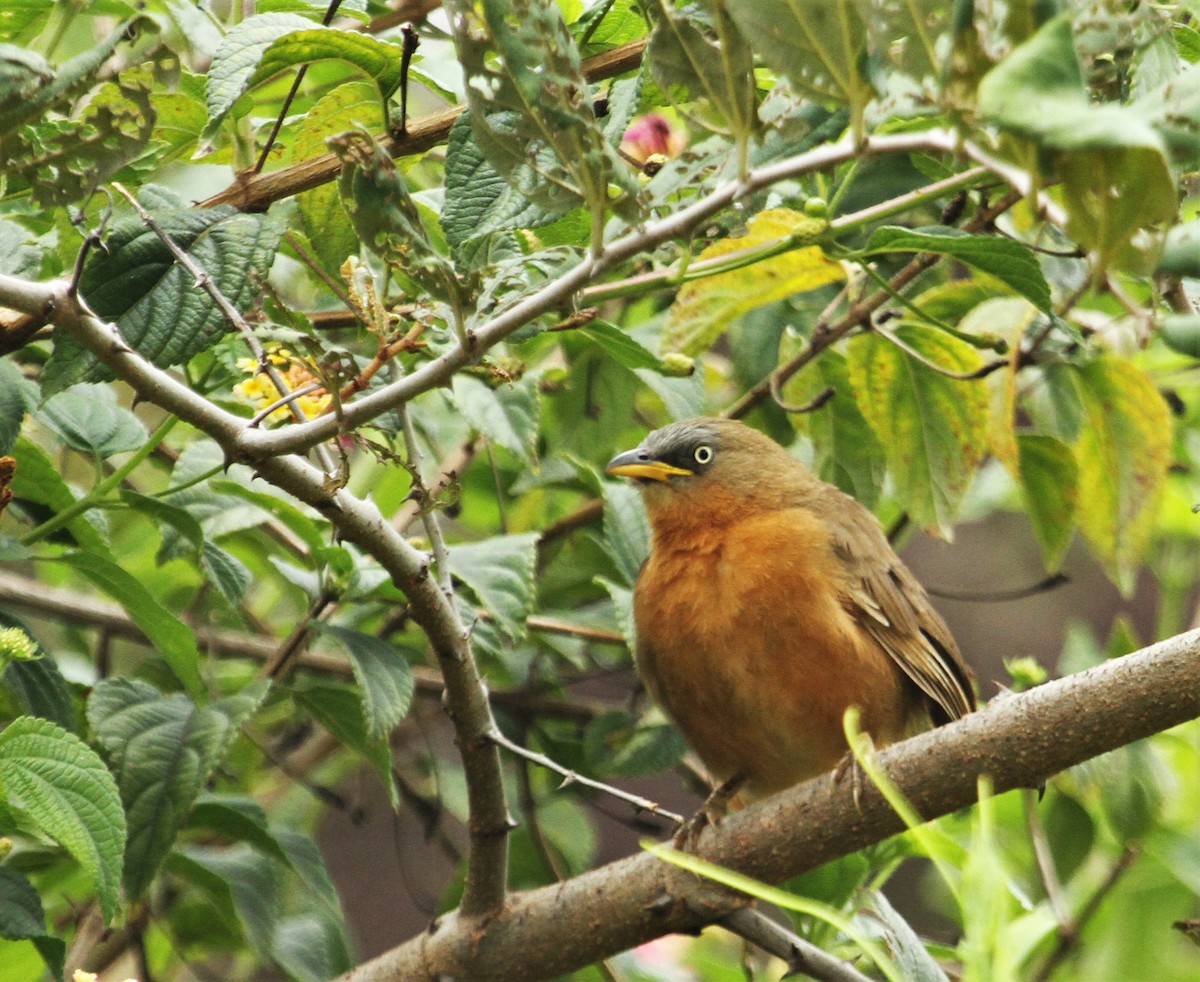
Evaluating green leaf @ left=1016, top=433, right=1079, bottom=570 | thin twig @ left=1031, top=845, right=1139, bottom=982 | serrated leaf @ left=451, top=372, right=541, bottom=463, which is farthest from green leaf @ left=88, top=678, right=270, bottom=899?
thin twig @ left=1031, top=845, right=1139, bottom=982

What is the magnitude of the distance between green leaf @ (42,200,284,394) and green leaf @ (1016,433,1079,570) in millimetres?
1905

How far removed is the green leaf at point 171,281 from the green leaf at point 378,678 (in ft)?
2.75

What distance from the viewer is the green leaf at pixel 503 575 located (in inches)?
124

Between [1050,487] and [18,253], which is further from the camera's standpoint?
[1050,487]

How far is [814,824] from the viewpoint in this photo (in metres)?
2.64

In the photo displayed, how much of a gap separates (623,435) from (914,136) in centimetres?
273

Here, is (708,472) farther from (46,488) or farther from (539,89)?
(539,89)

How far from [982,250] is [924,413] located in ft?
3.30

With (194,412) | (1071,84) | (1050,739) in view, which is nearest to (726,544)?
(1050,739)

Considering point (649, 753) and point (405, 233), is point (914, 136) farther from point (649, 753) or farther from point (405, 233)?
point (649, 753)

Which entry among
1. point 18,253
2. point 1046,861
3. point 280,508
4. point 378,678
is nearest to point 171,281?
point 18,253

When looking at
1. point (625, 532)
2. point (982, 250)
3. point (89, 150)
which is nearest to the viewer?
point (89, 150)

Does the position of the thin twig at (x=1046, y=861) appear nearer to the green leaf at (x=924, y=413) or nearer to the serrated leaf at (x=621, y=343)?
the green leaf at (x=924, y=413)

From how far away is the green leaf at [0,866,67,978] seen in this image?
2.40 m
